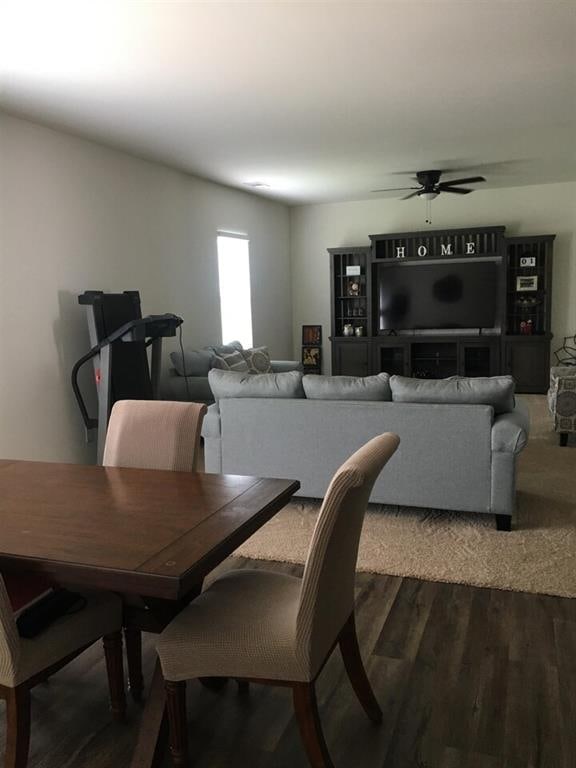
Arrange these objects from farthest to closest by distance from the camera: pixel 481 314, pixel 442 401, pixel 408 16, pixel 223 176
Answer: pixel 481 314
pixel 223 176
pixel 442 401
pixel 408 16

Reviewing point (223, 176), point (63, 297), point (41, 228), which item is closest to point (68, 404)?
point (63, 297)

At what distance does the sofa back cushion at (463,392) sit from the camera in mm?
3523

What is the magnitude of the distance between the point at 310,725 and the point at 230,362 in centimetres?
471

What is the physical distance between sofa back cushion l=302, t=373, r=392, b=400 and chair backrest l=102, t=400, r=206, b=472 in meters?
1.41

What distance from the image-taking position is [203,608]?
181cm

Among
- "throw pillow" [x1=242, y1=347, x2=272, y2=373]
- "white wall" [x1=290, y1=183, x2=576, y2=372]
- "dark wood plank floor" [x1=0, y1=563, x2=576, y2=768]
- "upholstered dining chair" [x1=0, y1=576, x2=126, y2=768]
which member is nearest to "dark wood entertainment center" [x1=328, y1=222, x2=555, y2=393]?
"white wall" [x1=290, y1=183, x2=576, y2=372]

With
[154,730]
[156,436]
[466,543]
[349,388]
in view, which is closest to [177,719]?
[154,730]

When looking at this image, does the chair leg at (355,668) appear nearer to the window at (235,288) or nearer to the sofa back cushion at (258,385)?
the sofa back cushion at (258,385)

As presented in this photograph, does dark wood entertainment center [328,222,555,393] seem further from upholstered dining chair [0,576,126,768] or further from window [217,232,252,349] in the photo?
upholstered dining chair [0,576,126,768]

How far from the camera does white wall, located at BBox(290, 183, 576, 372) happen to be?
7.84 m

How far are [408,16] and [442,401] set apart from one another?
6.45 feet

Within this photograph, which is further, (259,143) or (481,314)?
(481,314)

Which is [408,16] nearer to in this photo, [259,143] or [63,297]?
[259,143]

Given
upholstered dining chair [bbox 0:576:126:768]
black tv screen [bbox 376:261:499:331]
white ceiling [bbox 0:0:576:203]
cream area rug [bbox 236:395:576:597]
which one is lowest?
cream area rug [bbox 236:395:576:597]
